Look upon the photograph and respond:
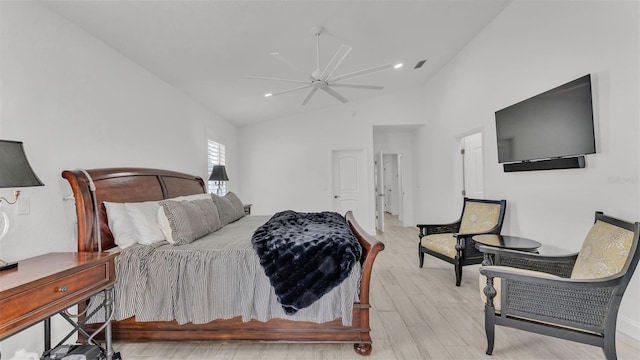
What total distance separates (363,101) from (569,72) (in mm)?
3867

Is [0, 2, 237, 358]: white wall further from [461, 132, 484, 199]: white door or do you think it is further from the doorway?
[461, 132, 484, 199]: white door

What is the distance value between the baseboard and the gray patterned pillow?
11.6 ft

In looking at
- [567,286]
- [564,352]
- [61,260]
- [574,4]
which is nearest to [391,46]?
[574,4]

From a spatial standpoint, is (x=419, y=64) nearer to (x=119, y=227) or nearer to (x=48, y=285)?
(x=119, y=227)

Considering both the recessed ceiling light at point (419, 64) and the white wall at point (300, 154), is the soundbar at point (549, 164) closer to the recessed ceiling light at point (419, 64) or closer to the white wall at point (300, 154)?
the recessed ceiling light at point (419, 64)

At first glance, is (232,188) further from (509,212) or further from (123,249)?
(509,212)

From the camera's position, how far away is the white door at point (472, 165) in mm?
4363

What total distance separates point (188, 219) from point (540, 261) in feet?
9.67

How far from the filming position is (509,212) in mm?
3379

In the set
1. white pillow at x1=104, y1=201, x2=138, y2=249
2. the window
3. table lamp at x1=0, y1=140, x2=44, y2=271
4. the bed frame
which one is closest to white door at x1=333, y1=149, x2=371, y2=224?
the window

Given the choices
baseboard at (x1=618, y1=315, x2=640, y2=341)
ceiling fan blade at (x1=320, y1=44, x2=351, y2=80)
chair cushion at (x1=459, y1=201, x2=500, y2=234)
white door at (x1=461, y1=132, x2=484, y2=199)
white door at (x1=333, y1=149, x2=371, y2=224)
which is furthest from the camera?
white door at (x1=333, y1=149, x2=371, y2=224)

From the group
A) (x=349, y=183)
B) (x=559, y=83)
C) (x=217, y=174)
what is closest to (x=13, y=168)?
(x=217, y=174)

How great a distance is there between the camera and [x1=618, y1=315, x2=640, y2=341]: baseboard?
2059 millimetres

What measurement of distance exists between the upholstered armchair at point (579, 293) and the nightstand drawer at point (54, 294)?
2535 millimetres
